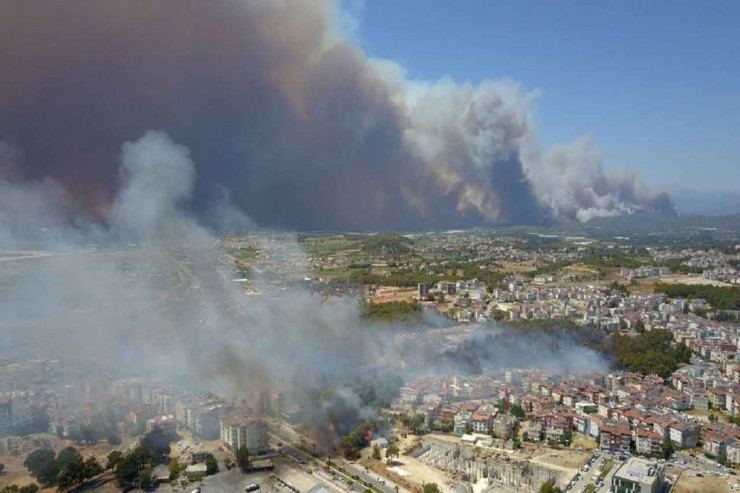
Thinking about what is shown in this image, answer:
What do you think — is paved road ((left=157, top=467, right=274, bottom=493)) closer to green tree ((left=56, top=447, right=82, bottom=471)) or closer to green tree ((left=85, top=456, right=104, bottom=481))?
green tree ((left=85, top=456, right=104, bottom=481))

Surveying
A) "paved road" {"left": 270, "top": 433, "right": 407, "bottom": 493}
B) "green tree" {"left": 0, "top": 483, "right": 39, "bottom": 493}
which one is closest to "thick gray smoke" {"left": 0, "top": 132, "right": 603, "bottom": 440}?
"paved road" {"left": 270, "top": 433, "right": 407, "bottom": 493}

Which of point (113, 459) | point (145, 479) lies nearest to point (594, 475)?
point (145, 479)

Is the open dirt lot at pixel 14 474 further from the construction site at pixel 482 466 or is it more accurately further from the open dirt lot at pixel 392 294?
the open dirt lot at pixel 392 294

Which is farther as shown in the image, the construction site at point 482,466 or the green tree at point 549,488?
the construction site at point 482,466

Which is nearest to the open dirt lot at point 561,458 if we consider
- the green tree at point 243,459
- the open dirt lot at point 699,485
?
the open dirt lot at point 699,485

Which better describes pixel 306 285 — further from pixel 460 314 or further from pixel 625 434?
pixel 625 434

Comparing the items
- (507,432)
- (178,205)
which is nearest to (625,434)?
(507,432)
